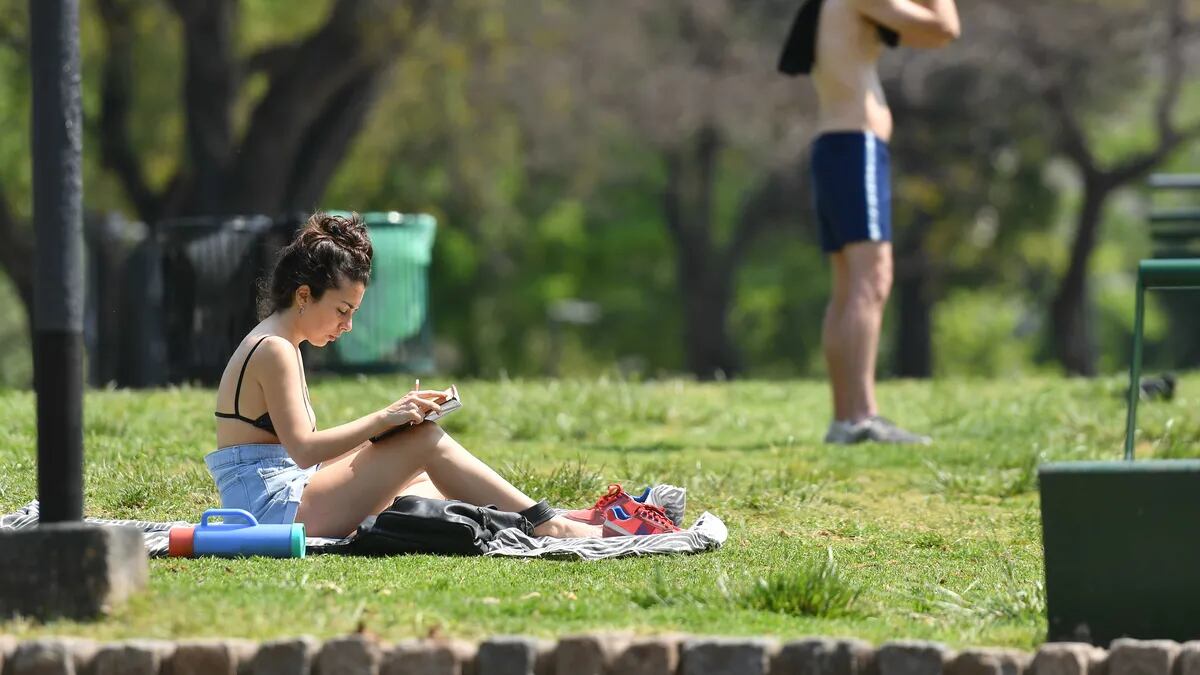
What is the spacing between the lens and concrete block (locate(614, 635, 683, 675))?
4406mm

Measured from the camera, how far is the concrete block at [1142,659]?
4.41 metres

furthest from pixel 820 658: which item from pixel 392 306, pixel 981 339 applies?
pixel 981 339

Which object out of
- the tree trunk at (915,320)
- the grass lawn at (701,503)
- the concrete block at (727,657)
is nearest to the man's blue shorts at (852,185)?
the grass lawn at (701,503)

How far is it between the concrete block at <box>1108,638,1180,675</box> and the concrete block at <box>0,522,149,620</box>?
240 cm

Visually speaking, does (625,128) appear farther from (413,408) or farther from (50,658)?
(50,658)

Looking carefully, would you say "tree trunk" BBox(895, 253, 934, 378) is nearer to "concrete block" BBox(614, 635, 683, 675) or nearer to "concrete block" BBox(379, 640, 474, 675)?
"concrete block" BBox(614, 635, 683, 675)

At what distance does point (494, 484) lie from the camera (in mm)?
6574

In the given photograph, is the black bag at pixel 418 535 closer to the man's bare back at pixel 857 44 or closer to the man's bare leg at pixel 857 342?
the man's bare leg at pixel 857 342

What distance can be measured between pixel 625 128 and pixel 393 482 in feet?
91.9

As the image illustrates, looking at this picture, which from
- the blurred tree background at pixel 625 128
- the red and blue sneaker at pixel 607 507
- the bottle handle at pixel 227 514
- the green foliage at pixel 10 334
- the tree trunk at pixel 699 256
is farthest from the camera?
the green foliage at pixel 10 334

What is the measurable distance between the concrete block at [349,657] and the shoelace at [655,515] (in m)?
2.27

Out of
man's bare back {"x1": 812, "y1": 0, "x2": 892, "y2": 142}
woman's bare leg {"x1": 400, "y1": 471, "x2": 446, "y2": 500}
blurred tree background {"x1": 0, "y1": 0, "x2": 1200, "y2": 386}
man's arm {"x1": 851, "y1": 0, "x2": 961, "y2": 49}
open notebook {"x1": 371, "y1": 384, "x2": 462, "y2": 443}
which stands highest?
blurred tree background {"x1": 0, "y1": 0, "x2": 1200, "y2": 386}

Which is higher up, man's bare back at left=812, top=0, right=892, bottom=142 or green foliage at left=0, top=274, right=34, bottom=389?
man's bare back at left=812, top=0, right=892, bottom=142

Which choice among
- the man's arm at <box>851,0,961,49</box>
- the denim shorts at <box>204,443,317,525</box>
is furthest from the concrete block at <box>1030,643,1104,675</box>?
the man's arm at <box>851,0,961,49</box>
